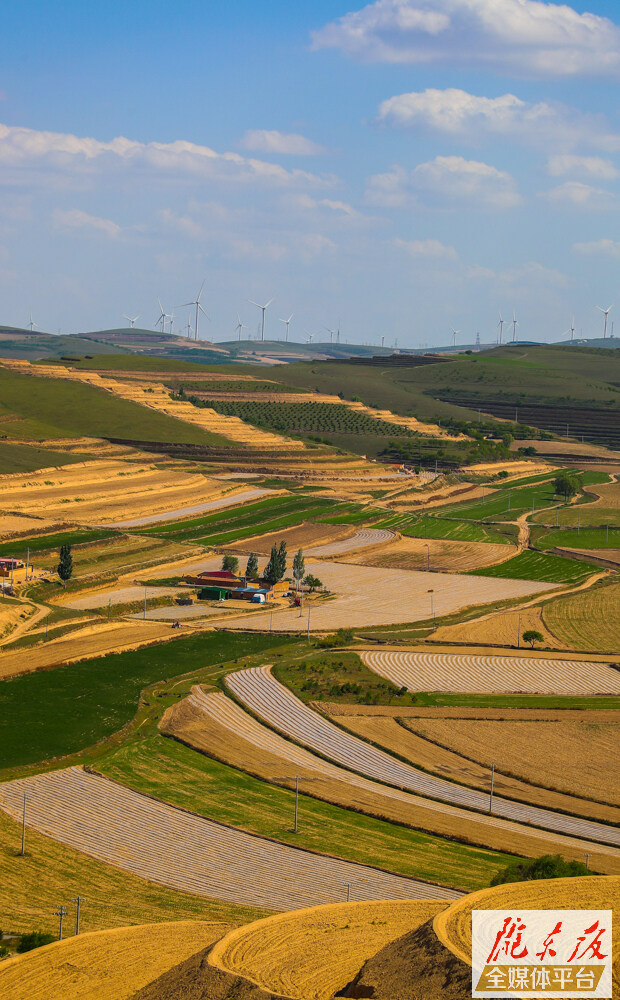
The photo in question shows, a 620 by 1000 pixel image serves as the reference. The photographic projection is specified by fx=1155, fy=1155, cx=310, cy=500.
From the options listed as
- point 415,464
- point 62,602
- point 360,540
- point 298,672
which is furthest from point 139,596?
point 415,464

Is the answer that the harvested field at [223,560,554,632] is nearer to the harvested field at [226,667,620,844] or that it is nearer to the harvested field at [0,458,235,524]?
the harvested field at [226,667,620,844]

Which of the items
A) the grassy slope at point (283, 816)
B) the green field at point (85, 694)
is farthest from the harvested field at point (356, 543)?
the grassy slope at point (283, 816)

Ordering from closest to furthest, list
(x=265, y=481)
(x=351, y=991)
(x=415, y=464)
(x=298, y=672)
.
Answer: (x=351, y=991)
(x=298, y=672)
(x=265, y=481)
(x=415, y=464)

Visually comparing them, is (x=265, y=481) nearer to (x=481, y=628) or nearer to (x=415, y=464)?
(x=415, y=464)

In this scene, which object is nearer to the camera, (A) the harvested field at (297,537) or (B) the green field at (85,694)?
(B) the green field at (85,694)

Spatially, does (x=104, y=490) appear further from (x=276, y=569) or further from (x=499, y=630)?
(x=499, y=630)

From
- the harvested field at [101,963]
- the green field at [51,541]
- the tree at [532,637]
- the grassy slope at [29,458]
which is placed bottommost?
the tree at [532,637]

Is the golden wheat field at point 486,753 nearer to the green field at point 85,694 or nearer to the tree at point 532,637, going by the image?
the green field at point 85,694
